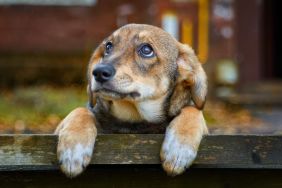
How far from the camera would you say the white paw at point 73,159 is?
312 cm

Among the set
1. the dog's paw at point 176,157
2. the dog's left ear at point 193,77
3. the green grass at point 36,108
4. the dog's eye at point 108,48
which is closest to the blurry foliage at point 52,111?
the green grass at point 36,108

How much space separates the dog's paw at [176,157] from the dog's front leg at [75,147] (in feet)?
1.07

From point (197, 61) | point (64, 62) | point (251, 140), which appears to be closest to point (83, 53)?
point (64, 62)

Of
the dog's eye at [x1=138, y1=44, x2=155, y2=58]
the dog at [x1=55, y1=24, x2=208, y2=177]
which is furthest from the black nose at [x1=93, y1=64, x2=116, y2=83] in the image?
the dog's eye at [x1=138, y1=44, x2=155, y2=58]

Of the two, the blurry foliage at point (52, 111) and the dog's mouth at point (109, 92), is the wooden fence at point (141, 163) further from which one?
the blurry foliage at point (52, 111)

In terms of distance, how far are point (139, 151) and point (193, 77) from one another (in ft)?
2.67

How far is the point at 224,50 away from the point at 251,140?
32.9ft

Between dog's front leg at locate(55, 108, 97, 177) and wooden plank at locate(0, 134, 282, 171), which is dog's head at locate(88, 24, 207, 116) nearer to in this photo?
dog's front leg at locate(55, 108, 97, 177)

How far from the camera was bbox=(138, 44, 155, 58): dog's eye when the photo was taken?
3866 millimetres

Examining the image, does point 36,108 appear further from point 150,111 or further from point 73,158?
point 73,158

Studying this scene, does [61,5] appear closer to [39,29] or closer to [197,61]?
[39,29]

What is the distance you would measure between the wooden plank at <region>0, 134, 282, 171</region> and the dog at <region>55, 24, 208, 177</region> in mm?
79

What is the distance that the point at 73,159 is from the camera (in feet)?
10.2

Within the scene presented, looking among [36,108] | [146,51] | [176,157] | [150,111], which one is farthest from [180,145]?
[36,108]
